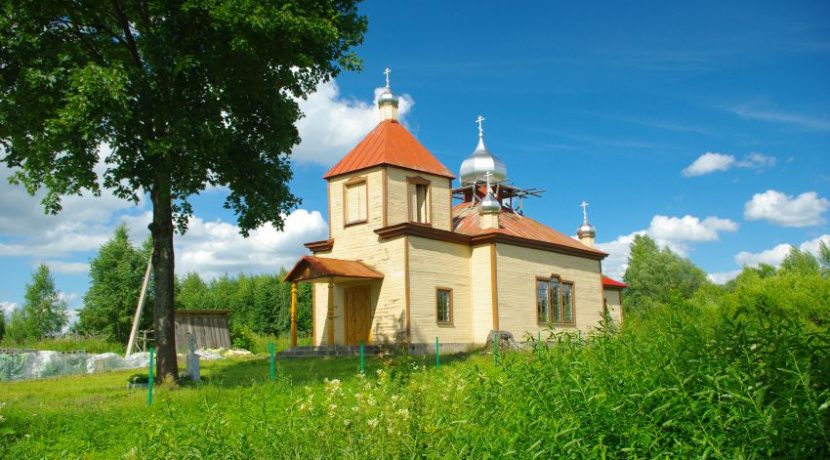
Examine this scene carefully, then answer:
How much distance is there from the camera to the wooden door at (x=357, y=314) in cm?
2377

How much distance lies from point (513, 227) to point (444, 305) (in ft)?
16.6

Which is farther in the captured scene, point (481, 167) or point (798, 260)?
point (798, 260)

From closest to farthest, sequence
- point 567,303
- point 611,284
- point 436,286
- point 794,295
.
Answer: point 794,295 < point 436,286 < point 567,303 < point 611,284

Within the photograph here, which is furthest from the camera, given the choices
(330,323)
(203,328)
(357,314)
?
(203,328)

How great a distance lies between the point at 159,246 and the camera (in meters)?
16.2

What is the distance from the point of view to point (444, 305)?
23.8 metres

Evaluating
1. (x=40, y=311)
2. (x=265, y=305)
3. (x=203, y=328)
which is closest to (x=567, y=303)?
(x=203, y=328)

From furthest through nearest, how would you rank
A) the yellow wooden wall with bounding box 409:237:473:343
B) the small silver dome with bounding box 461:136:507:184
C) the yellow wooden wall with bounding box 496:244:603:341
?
the small silver dome with bounding box 461:136:507:184, the yellow wooden wall with bounding box 496:244:603:341, the yellow wooden wall with bounding box 409:237:473:343

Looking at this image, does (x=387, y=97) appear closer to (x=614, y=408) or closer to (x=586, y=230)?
(x=586, y=230)

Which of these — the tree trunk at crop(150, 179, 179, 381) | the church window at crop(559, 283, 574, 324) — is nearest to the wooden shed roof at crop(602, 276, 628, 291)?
the church window at crop(559, 283, 574, 324)

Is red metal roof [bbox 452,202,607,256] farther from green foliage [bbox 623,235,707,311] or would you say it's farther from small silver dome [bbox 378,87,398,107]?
green foliage [bbox 623,235,707,311]

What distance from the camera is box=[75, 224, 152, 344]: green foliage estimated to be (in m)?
37.0

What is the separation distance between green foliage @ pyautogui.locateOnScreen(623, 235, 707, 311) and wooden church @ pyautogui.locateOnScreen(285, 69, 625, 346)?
3186 centimetres

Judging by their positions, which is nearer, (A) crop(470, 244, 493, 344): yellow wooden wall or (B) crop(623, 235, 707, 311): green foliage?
(A) crop(470, 244, 493, 344): yellow wooden wall
